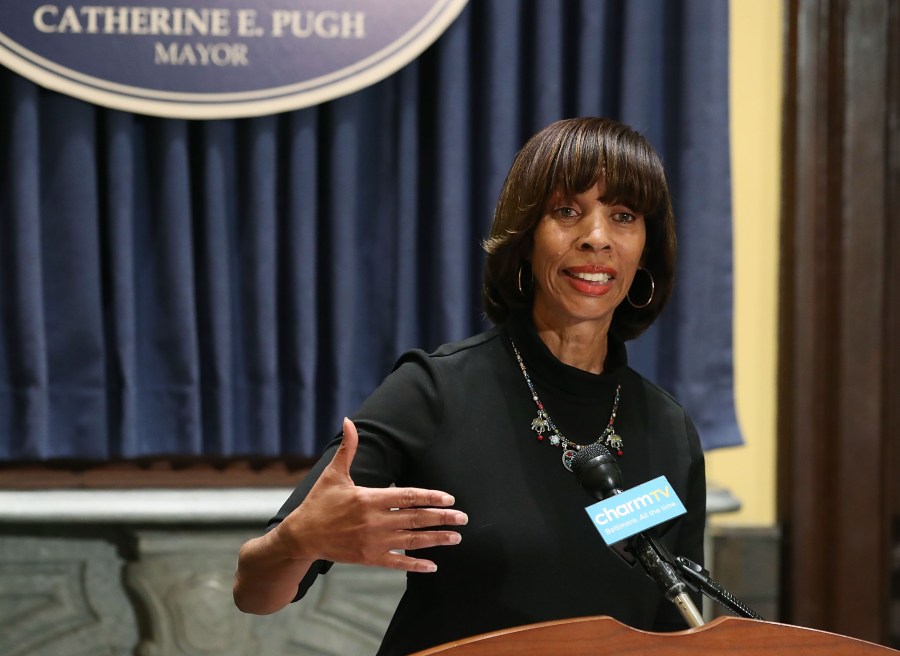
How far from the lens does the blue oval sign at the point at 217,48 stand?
194 centimetres

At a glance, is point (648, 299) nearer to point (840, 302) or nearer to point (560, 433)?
point (560, 433)

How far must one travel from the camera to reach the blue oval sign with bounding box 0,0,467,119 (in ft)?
6.38

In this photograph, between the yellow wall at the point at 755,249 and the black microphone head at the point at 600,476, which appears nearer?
the black microphone head at the point at 600,476

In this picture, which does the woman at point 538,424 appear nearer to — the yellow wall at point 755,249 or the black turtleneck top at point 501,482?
the black turtleneck top at point 501,482

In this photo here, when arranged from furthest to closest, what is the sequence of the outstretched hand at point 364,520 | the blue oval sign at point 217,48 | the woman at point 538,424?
the blue oval sign at point 217,48
the woman at point 538,424
the outstretched hand at point 364,520

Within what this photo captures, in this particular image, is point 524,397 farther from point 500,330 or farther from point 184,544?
point 184,544

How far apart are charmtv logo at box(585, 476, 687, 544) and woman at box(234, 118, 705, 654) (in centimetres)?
18

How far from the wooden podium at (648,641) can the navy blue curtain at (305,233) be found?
4.22 ft

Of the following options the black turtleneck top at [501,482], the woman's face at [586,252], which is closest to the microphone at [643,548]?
the black turtleneck top at [501,482]

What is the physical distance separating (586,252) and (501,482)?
30 cm

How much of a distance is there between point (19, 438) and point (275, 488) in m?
0.52

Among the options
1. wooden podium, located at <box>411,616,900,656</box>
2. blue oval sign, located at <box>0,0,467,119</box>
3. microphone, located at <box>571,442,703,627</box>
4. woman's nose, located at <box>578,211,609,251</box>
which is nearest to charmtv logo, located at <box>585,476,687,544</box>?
microphone, located at <box>571,442,703,627</box>

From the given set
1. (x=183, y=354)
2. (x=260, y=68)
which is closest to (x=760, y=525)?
(x=183, y=354)

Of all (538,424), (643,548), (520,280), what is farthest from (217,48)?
(643,548)
